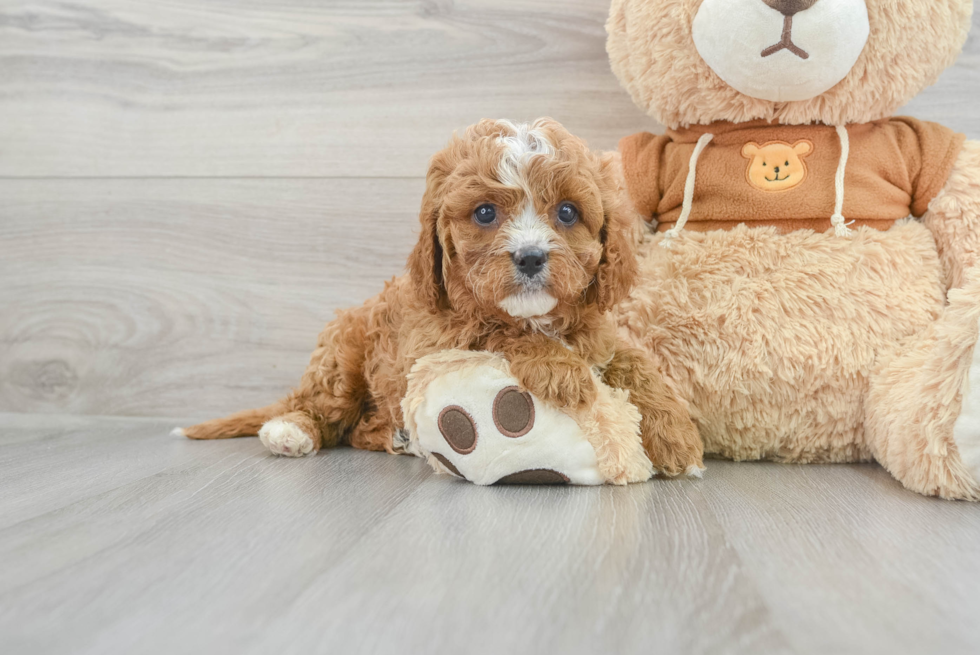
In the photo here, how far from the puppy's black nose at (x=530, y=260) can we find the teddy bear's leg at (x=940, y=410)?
0.54m

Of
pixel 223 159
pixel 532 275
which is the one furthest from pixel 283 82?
pixel 532 275

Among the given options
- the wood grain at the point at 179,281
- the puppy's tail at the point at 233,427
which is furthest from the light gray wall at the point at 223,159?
the puppy's tail at the point at 233,427

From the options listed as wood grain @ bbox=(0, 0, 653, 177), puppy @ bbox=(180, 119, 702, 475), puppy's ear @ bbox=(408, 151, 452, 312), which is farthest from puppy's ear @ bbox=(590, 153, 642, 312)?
wood grain @ bbox=(0, 0, 653, 177)

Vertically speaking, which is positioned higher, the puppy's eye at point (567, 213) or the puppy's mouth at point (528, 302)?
the puppy's eye at point (567, 213)

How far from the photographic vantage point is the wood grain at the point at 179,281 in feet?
5.40

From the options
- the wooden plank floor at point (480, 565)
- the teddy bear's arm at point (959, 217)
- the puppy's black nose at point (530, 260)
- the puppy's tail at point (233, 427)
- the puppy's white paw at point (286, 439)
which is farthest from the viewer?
the puppy's tail at point (233, 427)

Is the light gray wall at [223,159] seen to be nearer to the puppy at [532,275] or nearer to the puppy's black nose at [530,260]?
the puppy at [532,275]

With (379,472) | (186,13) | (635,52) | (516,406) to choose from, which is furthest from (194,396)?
(635,52)

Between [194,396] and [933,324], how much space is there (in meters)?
1.46

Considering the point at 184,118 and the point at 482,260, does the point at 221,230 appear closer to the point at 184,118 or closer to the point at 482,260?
the point at 184,118

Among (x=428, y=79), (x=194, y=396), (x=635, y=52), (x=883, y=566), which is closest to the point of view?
(x=883, y=566)

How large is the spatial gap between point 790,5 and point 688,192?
31 centimetres

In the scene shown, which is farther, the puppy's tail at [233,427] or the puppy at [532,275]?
the puppy's tail at [233,427]

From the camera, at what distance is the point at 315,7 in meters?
1.61
